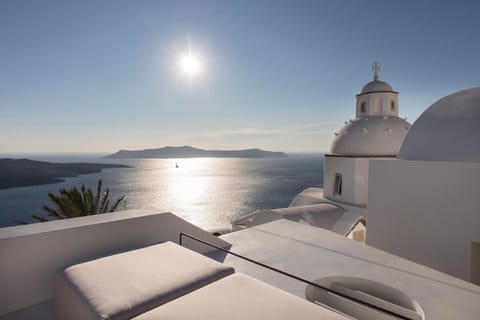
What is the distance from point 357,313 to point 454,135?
17.9 feet

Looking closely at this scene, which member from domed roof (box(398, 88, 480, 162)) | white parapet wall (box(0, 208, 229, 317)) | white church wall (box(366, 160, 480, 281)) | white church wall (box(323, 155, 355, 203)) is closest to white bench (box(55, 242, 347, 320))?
white parapet wall (box(0, 208, 229, 317))

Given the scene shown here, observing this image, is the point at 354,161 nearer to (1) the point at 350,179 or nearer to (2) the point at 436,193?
(1) the point at 350,179

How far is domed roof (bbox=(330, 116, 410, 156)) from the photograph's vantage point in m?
17.8

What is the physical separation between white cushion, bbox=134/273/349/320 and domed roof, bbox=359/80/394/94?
20.7 m

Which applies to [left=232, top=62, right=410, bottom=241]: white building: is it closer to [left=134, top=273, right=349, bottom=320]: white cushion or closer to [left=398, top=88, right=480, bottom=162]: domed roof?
[left=398, top=88, right=480, bottom=162]: domed roof

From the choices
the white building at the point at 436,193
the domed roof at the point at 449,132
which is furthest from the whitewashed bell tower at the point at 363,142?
the white building at the point at 436,193

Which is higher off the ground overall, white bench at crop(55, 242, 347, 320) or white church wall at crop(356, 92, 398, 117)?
white church wall at crop(356, 92, 398, 117)

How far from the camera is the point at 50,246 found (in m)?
3.60

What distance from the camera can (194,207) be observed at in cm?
5706

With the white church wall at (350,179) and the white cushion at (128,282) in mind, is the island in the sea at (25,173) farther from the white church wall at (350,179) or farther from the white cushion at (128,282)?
the white cushion at (128,282)

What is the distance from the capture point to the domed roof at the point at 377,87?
19641mm

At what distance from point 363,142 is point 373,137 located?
28.4 inches

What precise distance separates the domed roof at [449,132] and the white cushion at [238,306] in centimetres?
642

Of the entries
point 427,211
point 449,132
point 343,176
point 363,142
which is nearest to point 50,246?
point 427,211
